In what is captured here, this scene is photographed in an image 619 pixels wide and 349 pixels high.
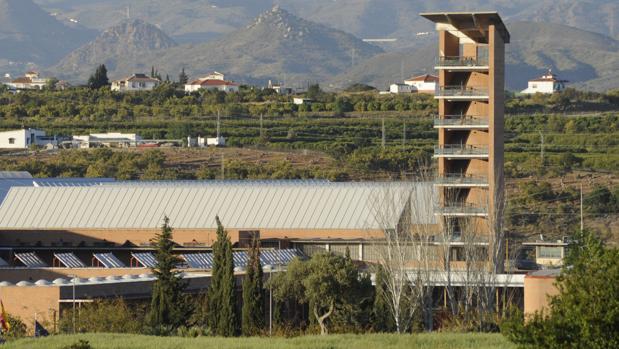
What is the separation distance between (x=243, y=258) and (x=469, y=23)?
623 inches

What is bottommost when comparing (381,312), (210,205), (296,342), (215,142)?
(381,312)

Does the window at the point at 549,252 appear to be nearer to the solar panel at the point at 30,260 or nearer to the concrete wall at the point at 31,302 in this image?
the solar panel at the point at 30,260

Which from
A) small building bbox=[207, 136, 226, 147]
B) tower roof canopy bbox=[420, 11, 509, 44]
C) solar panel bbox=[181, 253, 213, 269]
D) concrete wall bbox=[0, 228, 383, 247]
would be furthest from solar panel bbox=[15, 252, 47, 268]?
small building bbox=[207, 136, 226, 147]

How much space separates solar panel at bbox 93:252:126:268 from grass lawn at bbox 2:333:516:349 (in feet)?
90.7

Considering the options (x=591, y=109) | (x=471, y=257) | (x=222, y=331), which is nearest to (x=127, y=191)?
(x=471, y=257)

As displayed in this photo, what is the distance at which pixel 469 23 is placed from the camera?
85250 mm

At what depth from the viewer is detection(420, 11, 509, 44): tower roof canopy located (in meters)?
83.9

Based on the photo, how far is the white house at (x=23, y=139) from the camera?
152250 millimetres

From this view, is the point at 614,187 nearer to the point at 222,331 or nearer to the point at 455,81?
the point at 455,81

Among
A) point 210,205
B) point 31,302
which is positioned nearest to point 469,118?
point 210,205

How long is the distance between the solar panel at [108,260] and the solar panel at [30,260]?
106 inches

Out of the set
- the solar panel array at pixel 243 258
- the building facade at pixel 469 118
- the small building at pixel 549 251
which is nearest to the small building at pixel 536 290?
the building facade at pixel 469 118

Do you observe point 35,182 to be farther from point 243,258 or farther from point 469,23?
point 469,23

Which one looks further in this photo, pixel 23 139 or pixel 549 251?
pixel 23 139
